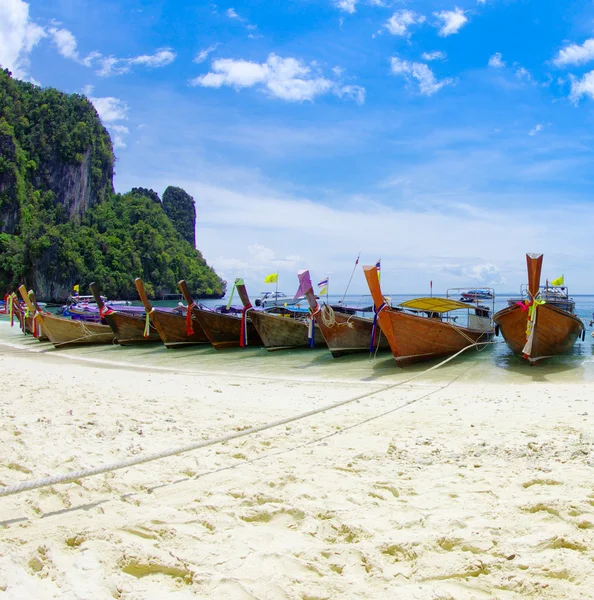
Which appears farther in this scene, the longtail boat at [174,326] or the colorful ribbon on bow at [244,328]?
the longtail boat at [174,326]

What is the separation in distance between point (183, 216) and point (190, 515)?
134894mm

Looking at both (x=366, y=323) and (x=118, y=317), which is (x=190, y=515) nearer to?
(x=366, y=323)

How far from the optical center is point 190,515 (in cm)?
300

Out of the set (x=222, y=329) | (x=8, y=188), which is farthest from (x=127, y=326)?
(x=8, y=188)

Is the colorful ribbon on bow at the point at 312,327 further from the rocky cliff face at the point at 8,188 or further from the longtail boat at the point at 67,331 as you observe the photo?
the rocky cliff face at the point at 8,188

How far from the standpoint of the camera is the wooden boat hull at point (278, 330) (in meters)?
16.5

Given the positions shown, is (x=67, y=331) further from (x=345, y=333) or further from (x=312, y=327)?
(x=345, y=333)

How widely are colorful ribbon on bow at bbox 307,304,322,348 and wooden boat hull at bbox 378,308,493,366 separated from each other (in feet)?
9.62

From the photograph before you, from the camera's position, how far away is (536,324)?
11.9 meters

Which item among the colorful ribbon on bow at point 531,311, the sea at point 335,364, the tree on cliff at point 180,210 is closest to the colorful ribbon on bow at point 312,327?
the sea at point 335,364

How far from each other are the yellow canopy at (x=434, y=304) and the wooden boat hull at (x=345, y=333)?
1352mm

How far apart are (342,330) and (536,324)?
532cm

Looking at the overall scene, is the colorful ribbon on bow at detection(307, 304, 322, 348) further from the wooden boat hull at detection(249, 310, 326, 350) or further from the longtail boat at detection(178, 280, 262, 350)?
the longtail boat at detection(178, 280, 262, 350)

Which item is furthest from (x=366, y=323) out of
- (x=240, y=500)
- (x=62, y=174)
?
(x=62, y=174)
